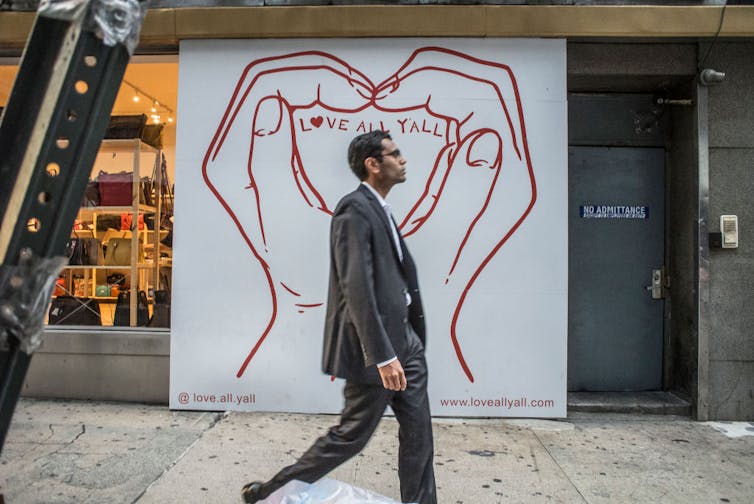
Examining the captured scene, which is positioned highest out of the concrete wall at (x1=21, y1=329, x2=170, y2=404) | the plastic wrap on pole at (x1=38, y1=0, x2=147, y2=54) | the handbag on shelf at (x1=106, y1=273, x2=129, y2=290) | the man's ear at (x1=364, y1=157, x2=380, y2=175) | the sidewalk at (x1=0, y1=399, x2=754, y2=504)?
the plastic wrap on pole at (x1=38, y1=0, x2=147, y2=54)

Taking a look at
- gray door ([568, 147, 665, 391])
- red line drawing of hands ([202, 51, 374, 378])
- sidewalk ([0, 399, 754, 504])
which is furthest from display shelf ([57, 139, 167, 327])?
gray door ([568, 147, 665, 391])

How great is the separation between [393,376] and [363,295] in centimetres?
40

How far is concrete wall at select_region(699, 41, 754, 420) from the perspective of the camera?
5.12 m

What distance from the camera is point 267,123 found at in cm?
525

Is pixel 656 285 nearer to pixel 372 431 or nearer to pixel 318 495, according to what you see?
pixel 372 431

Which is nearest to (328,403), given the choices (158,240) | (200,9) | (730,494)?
(158,240)

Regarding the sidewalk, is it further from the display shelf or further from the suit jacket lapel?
the suit jacket lapel

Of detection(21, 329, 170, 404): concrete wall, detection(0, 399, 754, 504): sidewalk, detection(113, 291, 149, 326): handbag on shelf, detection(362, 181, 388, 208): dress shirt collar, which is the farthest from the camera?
detection(113, 291, 149, 326): handbag on shelf

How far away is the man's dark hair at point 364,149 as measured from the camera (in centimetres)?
302

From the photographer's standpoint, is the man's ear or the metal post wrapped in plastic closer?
the metal post wrapped in plastic

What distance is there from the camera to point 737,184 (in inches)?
205

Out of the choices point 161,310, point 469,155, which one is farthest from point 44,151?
point 161,310

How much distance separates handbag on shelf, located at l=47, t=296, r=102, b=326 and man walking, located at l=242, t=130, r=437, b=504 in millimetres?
3510

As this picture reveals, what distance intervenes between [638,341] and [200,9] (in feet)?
17.1
